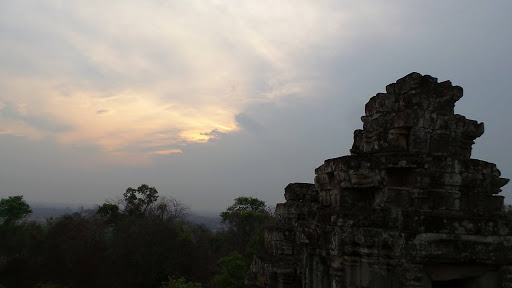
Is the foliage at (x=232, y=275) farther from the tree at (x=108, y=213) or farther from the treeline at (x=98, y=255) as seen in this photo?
the tree at (x=108, y=213)

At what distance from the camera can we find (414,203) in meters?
5.33

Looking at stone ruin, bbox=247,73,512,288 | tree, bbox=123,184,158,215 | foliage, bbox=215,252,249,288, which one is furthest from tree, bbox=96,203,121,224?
stone ruin, bbox=247,73,512,288

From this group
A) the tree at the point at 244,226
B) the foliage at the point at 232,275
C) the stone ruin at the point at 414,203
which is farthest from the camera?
the tree at the point at 244,226

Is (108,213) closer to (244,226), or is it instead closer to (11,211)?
(11,211)

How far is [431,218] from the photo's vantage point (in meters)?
5.11

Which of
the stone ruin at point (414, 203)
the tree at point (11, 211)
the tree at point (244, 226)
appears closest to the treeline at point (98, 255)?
the tree at point (11, 211)

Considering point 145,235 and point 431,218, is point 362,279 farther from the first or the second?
point 145,235

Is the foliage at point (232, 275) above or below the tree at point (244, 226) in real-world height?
below

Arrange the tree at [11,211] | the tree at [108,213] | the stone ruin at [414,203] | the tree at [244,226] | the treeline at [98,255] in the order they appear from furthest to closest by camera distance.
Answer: the tree at [108,213], the tree at [244,226], the tree at [11,211], the treeline at [98,255], the stone ruin at [414,203]

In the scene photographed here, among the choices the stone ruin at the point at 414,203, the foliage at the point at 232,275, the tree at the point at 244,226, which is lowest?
the foliage at the point at 232,275

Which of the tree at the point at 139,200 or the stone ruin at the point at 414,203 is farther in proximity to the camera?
the tree at the point at 139,200

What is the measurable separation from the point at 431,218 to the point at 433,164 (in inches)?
30.8

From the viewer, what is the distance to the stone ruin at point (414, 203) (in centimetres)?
509

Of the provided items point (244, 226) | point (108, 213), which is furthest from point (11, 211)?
point (244, 226)
